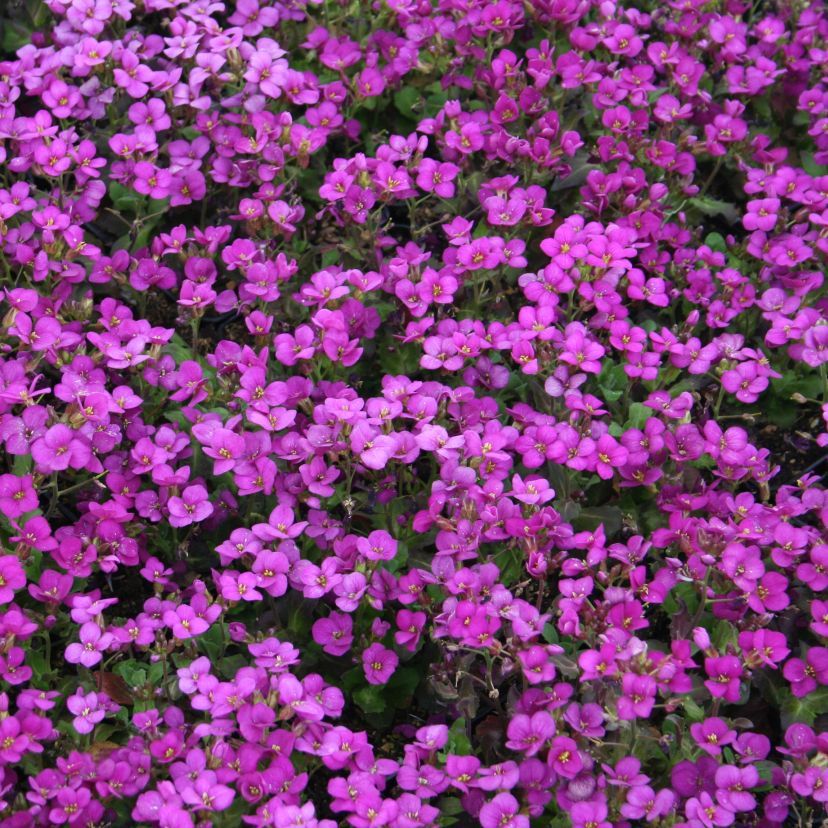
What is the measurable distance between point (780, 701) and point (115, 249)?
2646 millimetres

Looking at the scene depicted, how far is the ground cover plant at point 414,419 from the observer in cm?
282

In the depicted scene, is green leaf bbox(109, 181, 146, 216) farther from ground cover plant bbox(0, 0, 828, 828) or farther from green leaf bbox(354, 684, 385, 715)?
green leaf bbox(354, 684, 385, 715)

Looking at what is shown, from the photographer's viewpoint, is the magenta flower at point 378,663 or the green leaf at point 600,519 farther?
the green leaf at point 600,519

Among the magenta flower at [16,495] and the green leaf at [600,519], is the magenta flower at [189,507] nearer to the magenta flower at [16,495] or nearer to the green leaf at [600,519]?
the magenta flower at [16,495]

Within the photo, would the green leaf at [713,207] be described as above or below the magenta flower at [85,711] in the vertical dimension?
above

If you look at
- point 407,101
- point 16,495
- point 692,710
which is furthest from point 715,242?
point 16,495

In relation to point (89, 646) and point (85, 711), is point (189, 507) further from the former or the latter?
point (85, 711)

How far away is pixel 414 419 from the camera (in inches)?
127

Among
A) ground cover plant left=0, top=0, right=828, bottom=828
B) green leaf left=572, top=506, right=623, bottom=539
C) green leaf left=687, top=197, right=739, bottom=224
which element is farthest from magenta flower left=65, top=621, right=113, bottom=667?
green leaf left=687, top=197, right=739, bottom=224

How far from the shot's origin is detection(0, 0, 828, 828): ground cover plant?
111 inches

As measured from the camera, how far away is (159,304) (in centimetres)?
420

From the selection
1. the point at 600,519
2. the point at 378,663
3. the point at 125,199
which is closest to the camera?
the point at 378,663

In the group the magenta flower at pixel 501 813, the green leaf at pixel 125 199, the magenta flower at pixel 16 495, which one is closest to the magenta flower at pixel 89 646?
the magenta flower at pixel 16 495

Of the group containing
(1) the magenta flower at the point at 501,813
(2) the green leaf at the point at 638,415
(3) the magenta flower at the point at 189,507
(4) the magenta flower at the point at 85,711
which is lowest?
(4) the magenta flower at the point at 85,711
